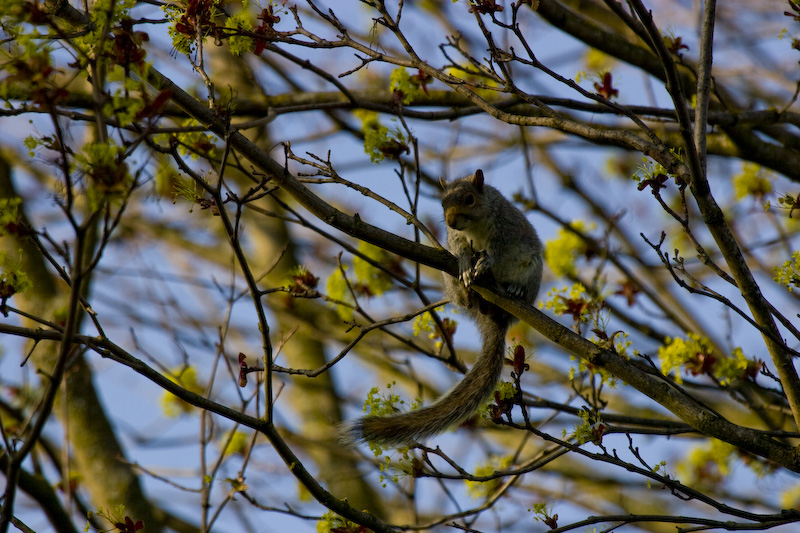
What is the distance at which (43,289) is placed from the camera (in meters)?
4.96

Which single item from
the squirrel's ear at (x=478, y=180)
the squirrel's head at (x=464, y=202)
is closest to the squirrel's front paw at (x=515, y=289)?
the squirrel's head at (x=464, y=202)

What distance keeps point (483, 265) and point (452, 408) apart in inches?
34.3

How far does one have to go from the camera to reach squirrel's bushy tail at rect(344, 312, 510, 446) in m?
3.10

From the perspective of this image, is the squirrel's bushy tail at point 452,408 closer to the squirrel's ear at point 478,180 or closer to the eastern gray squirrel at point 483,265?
the eastern gray squirrel at point 483,265

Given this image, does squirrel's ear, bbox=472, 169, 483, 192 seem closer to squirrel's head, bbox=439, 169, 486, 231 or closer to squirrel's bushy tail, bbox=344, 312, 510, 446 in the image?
squirrel's head, bbox=439, 169, 486, 231

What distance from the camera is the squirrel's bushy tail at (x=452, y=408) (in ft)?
10.2

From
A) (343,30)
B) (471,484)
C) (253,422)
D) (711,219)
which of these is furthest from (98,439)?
(711,219)

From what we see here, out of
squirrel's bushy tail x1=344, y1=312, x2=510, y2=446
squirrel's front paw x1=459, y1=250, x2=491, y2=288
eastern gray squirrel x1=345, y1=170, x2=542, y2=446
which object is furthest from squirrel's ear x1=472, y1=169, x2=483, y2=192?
squirrel's bushy tail x1=344, y1=312, x2=510, y2=446

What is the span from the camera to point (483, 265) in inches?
160

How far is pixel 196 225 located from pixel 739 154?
7.38m

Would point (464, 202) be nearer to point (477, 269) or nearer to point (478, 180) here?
point (478, 180)

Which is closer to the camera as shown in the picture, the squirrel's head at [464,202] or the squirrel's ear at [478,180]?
the squirrel's head at [464,202]

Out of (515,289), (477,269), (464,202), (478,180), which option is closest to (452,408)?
(477,269)

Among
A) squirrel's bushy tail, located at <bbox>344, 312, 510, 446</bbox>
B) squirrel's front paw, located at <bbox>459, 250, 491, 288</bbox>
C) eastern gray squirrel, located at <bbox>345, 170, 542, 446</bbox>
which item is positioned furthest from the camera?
squirrel's front paw, located at <bbox>459, 250, 491, 288</bbox>
